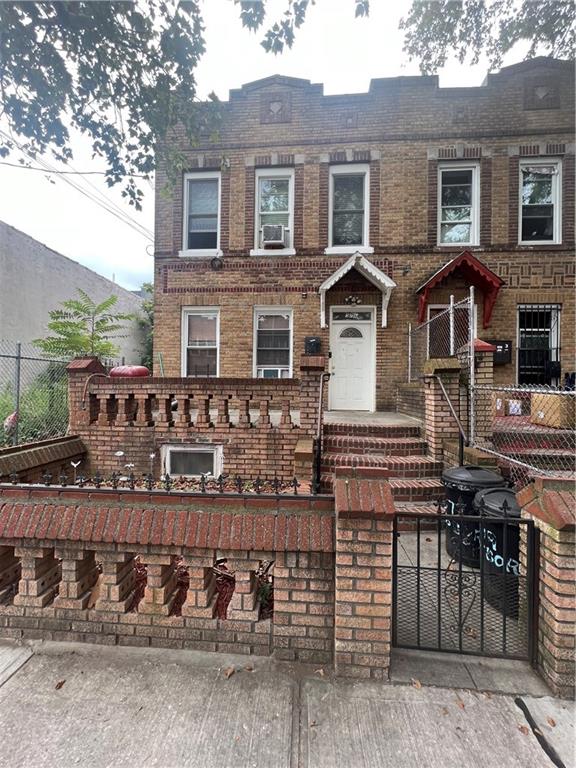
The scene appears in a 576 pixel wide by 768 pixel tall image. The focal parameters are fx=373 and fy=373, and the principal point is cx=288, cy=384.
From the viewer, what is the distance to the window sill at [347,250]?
8594mm

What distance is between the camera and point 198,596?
2338mm

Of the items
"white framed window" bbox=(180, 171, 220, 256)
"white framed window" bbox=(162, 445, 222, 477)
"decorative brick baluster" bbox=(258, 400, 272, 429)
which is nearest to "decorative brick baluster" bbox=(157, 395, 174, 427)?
"white framed window" bbox=(162, 445, 222, 477)

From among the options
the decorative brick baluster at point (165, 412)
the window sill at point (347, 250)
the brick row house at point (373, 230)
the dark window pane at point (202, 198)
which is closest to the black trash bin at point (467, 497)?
the decorative brick baluster at point (165, 412)

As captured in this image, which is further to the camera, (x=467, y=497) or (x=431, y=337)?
(x=431, y=337)

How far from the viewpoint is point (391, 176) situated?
8578 mm

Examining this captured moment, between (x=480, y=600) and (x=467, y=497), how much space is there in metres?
1.34

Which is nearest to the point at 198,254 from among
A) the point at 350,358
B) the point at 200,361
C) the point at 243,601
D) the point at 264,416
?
the point at 200,361

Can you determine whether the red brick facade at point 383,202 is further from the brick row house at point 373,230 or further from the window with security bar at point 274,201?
the window with security bar at point 274,201

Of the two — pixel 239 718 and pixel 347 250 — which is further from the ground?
pixel 347 250

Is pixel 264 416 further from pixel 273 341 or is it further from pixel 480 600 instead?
pixel 273 341

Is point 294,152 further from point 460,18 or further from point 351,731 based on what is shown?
point 351,731

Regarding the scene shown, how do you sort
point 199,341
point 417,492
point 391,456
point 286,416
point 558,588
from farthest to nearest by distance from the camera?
1. point 199,341
2. point 286,416
3. point 391,456
4. point 417,492
5. point 558,588

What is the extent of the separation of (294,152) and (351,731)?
9965 mm

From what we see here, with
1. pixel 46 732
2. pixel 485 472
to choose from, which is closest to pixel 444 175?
pixel 485 472
